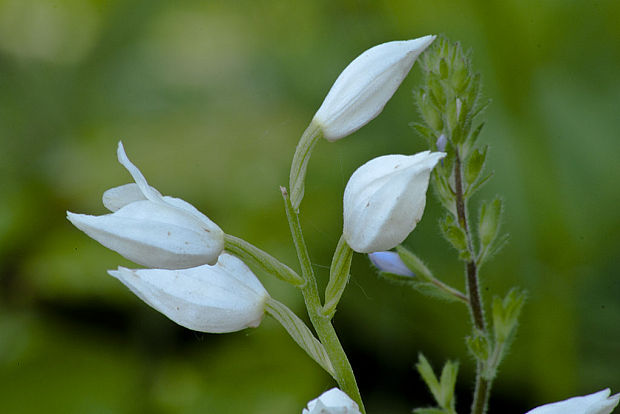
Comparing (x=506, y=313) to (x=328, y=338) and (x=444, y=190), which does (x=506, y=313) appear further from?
(x=328, y=338)

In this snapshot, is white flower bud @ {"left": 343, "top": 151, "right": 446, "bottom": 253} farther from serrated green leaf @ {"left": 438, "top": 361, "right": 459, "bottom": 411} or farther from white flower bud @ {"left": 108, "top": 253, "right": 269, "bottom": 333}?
serrated green leaf @ {"left": 438, "top": 361, "right": 459, "bottom": 411}

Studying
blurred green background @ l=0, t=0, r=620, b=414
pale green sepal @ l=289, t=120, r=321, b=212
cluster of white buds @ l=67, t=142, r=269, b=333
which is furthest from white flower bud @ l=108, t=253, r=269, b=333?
blurred green background @ l=0, t=0, r=620, b=414

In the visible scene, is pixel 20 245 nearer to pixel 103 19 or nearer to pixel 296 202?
pixel 103 19

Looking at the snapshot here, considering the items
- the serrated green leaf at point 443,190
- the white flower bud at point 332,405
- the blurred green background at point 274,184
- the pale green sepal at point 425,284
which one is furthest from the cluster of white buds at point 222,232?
the blurred green background at point 274,184

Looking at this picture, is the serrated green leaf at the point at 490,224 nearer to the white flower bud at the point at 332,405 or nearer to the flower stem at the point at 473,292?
the flower stem at the point at 473,292

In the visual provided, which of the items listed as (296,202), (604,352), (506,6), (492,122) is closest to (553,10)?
(506,6)

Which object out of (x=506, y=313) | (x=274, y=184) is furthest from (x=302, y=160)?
(x=274, y=184)
